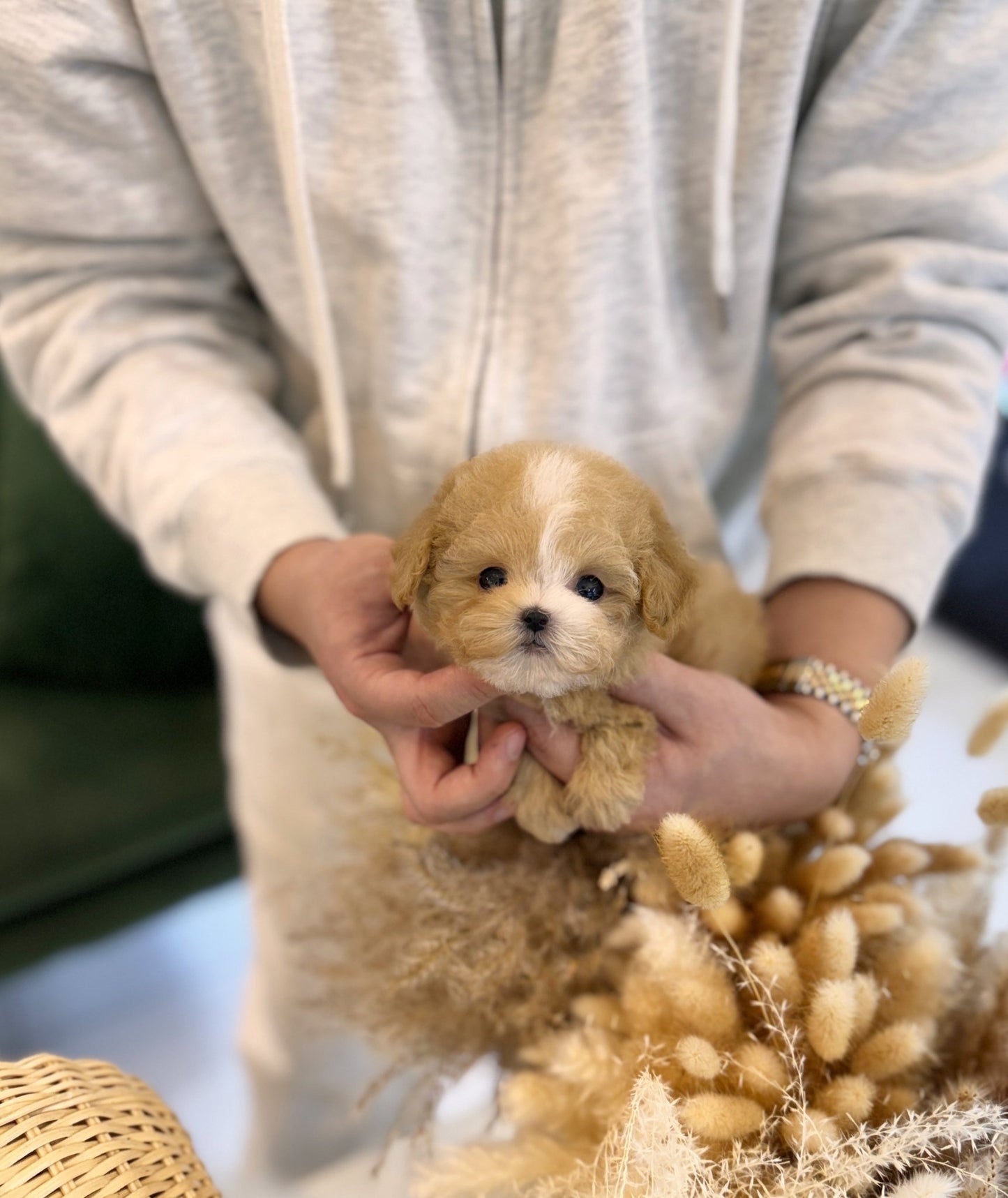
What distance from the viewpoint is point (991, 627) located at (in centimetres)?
179

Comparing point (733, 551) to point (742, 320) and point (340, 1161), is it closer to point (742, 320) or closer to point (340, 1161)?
point (742, 320)

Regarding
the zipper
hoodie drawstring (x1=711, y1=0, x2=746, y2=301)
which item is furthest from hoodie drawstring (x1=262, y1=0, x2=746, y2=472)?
the zipper

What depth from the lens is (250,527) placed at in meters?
0.66

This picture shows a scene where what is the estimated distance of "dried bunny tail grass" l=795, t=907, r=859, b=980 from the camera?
461mm

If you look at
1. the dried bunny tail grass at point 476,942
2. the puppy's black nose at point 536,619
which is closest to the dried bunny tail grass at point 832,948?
the dried bunny tail grass at point 476,942

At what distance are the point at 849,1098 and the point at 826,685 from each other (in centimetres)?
23

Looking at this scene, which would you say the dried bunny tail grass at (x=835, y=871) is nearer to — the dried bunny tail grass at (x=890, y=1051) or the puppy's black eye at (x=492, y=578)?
the dried bunny tail grass at (x=890, y=1051)

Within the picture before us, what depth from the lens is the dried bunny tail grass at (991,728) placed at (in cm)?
52

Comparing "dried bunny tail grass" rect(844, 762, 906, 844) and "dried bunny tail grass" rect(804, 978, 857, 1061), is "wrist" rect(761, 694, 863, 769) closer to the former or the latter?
"dried bunny tail grass" rect(844, 762, 906, 844)

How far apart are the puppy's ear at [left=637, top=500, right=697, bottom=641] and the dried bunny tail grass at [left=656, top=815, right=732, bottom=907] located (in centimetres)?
9

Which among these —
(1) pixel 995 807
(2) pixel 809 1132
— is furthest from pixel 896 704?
(2) pixel 809 1132

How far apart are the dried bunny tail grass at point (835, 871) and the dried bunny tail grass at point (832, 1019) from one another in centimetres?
7

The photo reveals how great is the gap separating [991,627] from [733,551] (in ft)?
3.81

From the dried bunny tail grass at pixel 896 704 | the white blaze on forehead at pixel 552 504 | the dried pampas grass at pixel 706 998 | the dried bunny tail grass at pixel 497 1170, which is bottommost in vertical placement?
the dried bunny tail grass at pixel 497 1170
